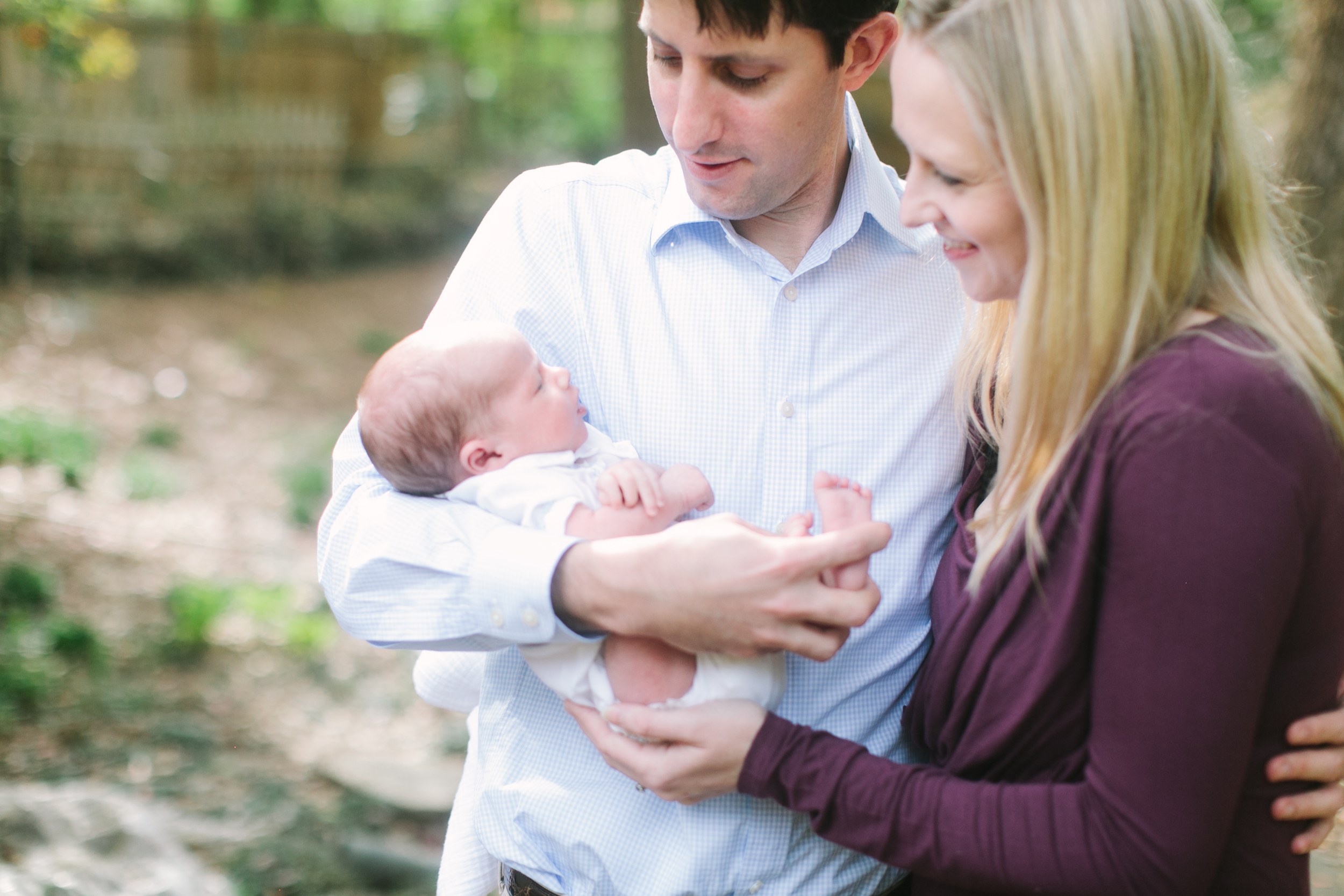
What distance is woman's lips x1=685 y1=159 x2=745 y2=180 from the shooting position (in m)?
1.79

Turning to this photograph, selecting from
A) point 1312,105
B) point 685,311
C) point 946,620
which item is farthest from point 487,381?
point 1312,105

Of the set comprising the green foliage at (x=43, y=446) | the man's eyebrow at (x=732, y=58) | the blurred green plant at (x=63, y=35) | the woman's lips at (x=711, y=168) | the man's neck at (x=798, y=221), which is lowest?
the green foliage at (x=43, y=446)

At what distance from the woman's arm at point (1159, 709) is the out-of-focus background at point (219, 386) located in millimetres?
802

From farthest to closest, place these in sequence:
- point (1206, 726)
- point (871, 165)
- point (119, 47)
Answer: point (119, 47) < point (871, 165) < point (1206, 726)

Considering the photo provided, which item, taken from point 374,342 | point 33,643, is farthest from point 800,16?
point 374,342

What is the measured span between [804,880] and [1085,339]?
90 cm

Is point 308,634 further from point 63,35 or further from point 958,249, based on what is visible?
point 958,249

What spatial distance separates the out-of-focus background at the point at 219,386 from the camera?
3803 mm

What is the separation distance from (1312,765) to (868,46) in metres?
1.30

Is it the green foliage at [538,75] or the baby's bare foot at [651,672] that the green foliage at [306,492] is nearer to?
the baby's bare foot at [651,672]

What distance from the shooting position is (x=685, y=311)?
1803 mm

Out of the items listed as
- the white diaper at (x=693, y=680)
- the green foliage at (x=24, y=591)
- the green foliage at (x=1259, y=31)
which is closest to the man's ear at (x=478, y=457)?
the white diaper at (x=693, y=680)

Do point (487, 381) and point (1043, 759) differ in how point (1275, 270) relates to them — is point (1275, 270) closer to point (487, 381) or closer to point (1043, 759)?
point (1043, 759)

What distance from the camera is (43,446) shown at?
19.8 ft
